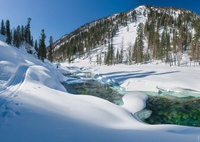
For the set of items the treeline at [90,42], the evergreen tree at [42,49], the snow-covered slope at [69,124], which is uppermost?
the treeline at [90,42]

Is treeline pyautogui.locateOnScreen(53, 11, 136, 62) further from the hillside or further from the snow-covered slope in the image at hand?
the snow-covered slope

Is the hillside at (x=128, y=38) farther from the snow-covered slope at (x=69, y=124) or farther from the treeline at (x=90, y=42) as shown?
the snow-covered slope at (x=69, y=124)

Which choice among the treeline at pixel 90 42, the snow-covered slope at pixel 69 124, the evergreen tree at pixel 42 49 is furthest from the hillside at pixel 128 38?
the snow-covered slope at pixel 69 124

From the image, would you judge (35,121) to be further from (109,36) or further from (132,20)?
(132,20)

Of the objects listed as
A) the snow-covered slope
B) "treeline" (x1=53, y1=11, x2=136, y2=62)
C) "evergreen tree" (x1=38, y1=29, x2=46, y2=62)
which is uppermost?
"treeline" (x1=53, y1=11, x2=136, y2=62)

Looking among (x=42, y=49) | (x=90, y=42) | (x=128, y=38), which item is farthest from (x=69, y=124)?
(x=128, y=38)

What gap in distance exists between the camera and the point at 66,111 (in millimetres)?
8055

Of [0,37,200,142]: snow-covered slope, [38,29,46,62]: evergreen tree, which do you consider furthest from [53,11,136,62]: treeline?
[0,37,200,142]: snow-covered slope

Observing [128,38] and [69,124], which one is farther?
[128,38]

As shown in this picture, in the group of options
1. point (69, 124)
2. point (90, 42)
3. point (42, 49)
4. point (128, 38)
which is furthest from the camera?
point (90, 42)

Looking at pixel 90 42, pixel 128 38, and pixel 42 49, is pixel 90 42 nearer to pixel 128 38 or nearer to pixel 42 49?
pixel 128 38

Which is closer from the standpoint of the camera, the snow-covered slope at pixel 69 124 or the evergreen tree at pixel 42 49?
the snow-covered slope at pixel 69 124

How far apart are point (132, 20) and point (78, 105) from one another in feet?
502

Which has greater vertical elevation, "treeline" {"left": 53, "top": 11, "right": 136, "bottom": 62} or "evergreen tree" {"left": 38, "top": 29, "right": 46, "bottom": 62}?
"treeline" {"left": 53, "top": 11, "right": 136, "bottom": 62}
